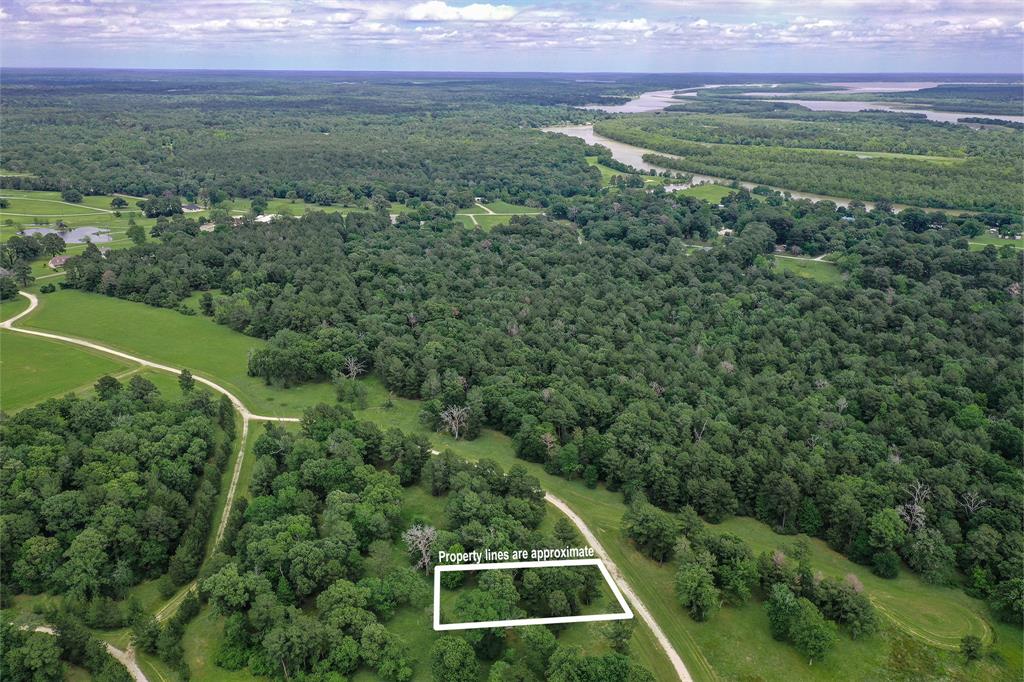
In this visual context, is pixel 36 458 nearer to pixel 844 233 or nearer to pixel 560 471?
pixel 560 471

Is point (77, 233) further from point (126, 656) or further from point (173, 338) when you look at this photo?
point (126, 656)

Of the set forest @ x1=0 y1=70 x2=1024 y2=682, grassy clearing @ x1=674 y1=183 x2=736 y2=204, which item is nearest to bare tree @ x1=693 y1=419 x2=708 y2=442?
forest @ x1=0 y1=70 x2=1024 y2=682

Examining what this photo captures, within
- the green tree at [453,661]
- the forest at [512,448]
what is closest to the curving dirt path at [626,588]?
the forest at [512,448]

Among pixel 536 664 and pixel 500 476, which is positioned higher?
pixel 500 476

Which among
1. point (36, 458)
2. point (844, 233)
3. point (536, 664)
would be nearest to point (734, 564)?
point (536, 664)

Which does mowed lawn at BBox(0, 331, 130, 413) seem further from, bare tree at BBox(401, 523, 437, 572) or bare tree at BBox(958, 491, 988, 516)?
bare tree at BBox(958, 491, 988, 516)

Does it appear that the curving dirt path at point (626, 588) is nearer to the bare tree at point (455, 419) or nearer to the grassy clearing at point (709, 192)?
the bare tree at point (455, 419)
